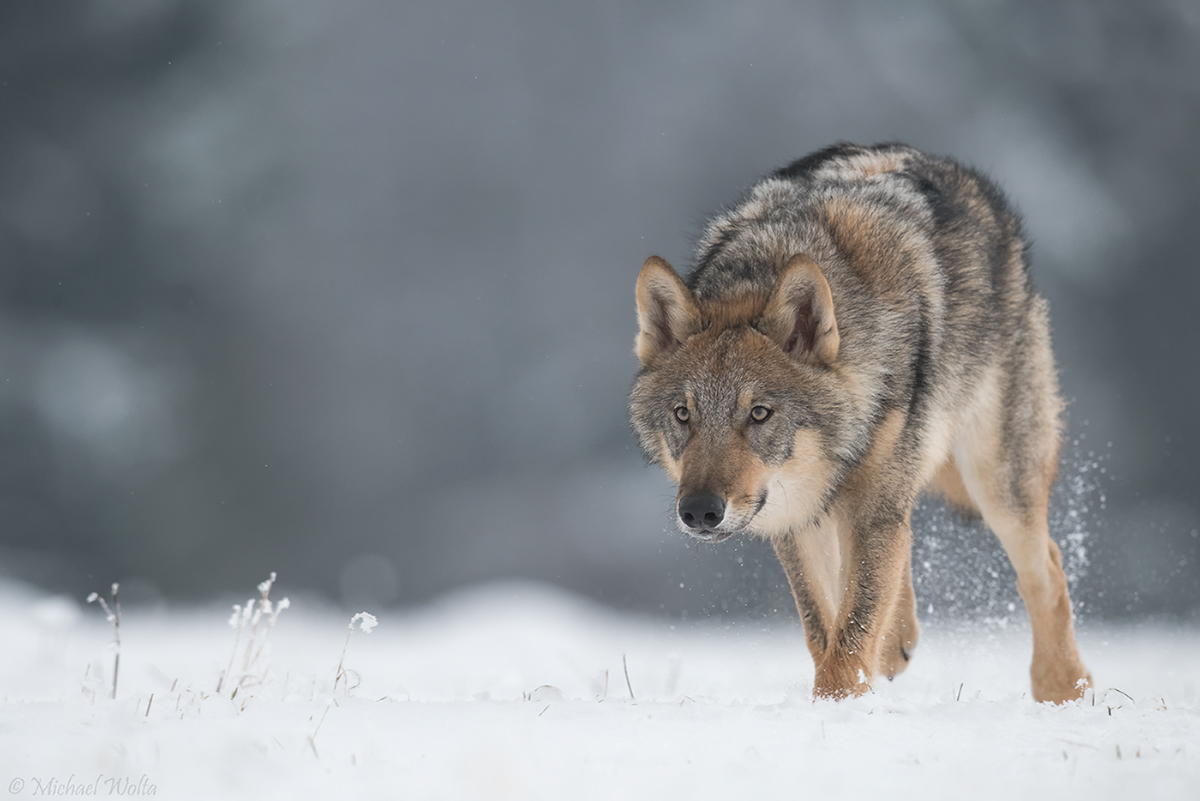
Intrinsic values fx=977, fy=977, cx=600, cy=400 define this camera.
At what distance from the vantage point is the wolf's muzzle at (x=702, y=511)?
3436 mm

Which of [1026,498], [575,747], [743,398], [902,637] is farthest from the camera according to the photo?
[1026,498]

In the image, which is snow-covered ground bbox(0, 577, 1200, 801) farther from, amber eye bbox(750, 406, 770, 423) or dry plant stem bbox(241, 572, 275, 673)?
amber eye bbox(750, 406, 770, 423)

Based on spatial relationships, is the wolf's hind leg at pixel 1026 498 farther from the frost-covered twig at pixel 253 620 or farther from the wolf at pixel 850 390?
the frost-covered twig at pixel 253 620

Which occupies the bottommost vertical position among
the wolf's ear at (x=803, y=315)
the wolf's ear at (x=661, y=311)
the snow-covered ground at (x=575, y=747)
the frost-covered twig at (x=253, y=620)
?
the snow-covered ground at (x=575, y=747)

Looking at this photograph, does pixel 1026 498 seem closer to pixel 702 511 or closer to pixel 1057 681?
pixel 1057 681

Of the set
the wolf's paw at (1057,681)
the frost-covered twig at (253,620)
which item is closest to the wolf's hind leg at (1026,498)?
the wolf's paw at (1057,681)

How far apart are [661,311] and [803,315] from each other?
61 centimetres

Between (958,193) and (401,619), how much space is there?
1523cm

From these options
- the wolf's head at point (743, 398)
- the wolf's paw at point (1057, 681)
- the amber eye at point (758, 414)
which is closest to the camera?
the wolf's head at point (743, 398)

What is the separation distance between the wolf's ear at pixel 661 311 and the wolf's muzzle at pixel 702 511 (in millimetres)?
876

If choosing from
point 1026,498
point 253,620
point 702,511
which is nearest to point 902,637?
point 1026,498

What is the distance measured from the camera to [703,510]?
343 centimetres

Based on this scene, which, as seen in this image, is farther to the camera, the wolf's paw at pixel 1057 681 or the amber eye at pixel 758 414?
the wolf's paw at pixel 1057 681

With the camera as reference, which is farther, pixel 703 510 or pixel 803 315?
pixel 803 315
